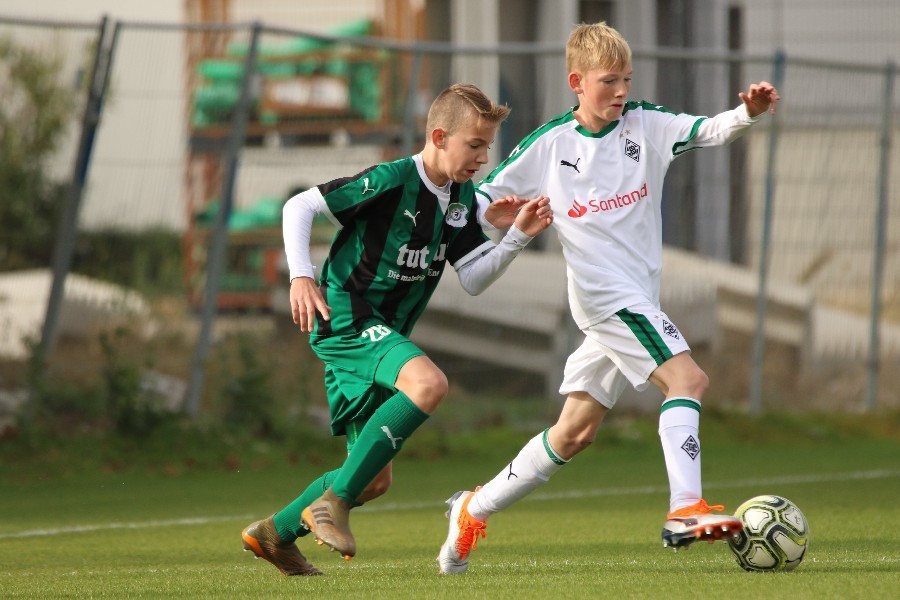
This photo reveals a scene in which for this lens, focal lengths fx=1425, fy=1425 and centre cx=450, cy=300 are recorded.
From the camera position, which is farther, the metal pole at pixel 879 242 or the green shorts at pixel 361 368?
the metal pole at pixel 879 242

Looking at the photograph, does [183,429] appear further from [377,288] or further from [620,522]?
[377,288]

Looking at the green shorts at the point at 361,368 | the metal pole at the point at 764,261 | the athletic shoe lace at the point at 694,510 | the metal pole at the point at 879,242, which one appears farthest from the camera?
the metal pole at the point at 879,242

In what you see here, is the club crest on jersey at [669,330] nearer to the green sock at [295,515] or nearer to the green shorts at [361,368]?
the green shorts at [361,368]

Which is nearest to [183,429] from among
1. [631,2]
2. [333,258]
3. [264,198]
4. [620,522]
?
[264,198]

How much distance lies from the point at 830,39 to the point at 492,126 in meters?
13.8

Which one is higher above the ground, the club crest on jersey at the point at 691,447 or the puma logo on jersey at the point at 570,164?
the puma logo on jersey at the point at 570,164

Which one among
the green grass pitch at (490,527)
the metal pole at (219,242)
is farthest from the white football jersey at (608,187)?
the metal pole at (219,242)

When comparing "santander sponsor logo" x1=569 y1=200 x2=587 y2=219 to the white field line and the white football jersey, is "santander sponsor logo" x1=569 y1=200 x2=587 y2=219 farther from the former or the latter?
the white field line

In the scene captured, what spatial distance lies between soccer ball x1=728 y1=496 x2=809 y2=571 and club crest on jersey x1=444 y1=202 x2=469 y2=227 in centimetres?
152

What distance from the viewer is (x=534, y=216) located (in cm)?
525

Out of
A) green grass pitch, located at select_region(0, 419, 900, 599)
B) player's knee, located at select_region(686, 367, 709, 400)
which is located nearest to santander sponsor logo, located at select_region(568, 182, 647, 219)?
player's knee, located at select_region(686, 367, 709, 400)

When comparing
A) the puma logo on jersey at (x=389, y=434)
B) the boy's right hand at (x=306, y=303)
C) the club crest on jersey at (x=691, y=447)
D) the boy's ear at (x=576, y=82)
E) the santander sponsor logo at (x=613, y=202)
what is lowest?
the club crest on jersey at (x=691, y=447)

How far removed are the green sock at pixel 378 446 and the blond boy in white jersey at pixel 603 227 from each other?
1.68ft

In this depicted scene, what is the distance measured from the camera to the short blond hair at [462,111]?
204 inches
